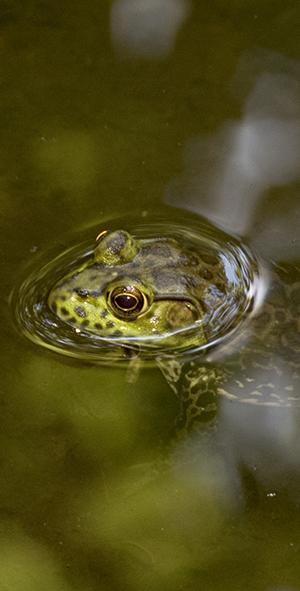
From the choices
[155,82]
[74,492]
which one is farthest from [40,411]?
[155,82]

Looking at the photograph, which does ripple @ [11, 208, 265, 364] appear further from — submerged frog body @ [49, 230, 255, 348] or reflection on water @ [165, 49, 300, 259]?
reflection on water @ [165, 49, 300, 259]

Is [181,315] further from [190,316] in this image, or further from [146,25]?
[146,25]

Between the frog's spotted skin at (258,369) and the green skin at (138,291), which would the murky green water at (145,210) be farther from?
the green skin at (138,291)

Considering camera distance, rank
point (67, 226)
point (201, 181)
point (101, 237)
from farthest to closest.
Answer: point (201, 181), point (67, 226), point (101, 237)

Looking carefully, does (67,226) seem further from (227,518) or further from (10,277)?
(227,518)

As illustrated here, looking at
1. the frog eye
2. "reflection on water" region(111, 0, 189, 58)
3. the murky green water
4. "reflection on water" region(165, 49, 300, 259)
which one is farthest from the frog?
"reflection on water" region(111, 0, 189, 58)

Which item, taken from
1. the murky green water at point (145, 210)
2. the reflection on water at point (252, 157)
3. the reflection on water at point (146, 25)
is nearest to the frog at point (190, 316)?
the murky green water at point (145, 210)

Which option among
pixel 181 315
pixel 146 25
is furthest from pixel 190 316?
pixel 146 25
